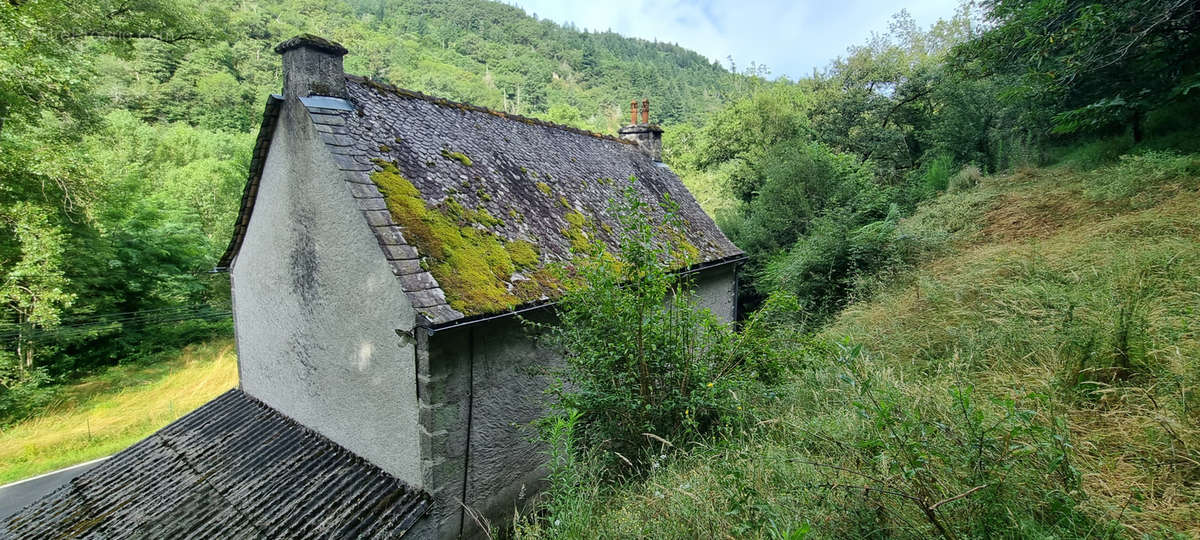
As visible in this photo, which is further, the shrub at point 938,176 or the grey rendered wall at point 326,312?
the shrub at point 938,176

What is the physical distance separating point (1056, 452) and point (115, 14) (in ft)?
69.6

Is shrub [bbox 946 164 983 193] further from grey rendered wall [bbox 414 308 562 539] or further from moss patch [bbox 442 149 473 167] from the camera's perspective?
moss patch [bbox 442 149 473 167]

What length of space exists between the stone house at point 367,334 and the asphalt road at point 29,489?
22.1 feet

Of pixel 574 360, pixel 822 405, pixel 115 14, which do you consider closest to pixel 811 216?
pixel 822 405

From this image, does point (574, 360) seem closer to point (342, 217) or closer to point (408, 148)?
point (342, 217)

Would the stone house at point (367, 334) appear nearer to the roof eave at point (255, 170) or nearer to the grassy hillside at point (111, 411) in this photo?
the roof eave at point (255, 170)

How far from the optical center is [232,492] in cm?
580

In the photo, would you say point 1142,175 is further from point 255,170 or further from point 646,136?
point 255,170

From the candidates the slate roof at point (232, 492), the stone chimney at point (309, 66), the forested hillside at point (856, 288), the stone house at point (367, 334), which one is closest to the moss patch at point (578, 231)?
the stone house at point (367, 334)

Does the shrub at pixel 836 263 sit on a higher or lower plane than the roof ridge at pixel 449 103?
lower

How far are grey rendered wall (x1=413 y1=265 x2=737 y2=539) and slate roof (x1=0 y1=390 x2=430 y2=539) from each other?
44 cm

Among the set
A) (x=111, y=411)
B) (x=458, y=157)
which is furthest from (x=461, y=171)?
(x=111, y=411)

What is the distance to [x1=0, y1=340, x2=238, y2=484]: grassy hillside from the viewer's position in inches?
488

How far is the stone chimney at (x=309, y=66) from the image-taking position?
619cm
